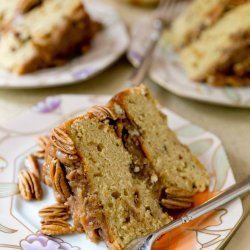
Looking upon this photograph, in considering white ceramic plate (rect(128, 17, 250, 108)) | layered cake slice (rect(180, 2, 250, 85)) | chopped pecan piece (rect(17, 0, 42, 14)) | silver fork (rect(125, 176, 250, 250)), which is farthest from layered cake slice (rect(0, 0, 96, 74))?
silver fork (rect(125, 176, 250, 250))

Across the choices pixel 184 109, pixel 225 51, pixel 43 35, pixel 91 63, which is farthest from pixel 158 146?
pixel 43 35

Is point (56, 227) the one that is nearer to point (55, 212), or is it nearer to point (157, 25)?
point (55, 212)

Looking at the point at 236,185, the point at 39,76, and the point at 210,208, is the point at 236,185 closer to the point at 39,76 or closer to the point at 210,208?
the point at 210,208

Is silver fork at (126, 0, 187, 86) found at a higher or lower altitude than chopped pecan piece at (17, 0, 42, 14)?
lower

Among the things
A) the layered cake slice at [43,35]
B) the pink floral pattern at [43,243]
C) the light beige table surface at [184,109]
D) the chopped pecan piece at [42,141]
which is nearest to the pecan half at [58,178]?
the pink floral pattern at [43,243]

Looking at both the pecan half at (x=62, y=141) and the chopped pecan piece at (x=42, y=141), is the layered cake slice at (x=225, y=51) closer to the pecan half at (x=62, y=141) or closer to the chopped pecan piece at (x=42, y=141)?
the chopped pecan piece at (x=42, y=141)

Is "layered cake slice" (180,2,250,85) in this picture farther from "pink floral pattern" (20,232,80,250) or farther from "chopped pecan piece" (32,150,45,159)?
"pink floral pattern" (20,232,80,250)
